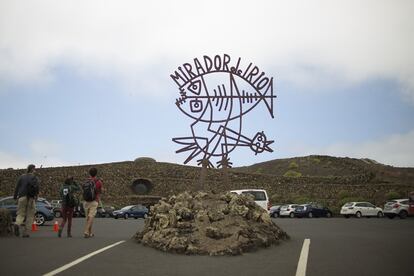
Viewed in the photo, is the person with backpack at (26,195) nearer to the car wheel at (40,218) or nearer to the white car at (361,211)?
the car wheel at (40,218)

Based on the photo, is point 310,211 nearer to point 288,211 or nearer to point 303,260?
point 288,211

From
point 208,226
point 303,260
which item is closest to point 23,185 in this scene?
point 208,226

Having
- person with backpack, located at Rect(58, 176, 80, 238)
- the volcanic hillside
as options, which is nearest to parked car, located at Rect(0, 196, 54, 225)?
person with backpack, located at Rect(58, 176, 80, 238)

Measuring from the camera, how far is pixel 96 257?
8.71m

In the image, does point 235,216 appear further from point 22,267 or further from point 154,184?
point 154,184

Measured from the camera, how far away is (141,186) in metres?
55.5

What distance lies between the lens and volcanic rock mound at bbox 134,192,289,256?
30.8ft

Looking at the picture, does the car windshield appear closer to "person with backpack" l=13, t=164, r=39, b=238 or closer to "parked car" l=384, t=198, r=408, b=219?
"person with backpack" l=13, t=164, r=39, b=238

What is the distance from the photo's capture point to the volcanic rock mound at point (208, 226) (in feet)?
30.8

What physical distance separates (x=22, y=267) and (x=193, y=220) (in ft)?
12.2

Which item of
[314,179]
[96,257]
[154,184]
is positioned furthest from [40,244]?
[314,179]

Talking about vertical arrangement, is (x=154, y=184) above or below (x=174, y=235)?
above

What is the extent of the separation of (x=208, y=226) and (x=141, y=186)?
4612 cm

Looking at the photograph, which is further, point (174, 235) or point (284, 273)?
point (174, 235)
